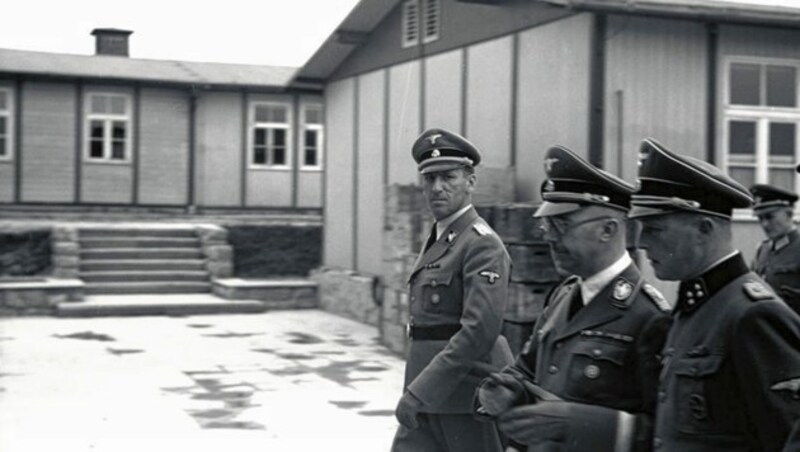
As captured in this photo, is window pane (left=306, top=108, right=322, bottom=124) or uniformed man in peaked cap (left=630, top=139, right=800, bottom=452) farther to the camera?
window pane (left=306, top=108, right=322, bottom=124)

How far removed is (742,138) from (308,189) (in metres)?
17.0

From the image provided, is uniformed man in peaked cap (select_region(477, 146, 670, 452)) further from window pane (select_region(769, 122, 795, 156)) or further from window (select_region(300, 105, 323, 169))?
window (select_region(300, 105, 323, 169))

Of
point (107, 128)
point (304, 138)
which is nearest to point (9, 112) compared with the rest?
point (107, 128)

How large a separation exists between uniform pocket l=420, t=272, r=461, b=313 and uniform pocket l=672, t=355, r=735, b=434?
2.20 meters

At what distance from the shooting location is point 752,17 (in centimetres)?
1155

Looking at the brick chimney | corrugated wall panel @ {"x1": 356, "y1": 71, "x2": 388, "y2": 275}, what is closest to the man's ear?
corrugated wall panel @ {"x1": 356, "y1": 71, "x2": 388, "y2": 275}

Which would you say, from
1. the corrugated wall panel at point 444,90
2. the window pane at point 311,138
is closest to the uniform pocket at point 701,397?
the corrugated wall panel at point 444,90

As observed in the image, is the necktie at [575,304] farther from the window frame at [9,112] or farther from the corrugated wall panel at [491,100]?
the window frame at [9,112]

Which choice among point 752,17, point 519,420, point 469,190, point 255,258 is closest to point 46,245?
point 255,258

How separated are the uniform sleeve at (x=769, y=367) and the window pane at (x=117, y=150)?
25159 millimetres

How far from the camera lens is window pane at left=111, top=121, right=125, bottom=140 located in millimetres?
26922

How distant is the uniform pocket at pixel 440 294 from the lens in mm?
5238

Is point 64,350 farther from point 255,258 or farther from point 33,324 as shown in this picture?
point 255,258

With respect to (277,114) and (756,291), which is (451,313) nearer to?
(756,291)
